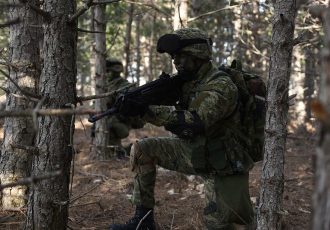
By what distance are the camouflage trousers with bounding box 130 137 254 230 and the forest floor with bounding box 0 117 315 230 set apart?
488mm

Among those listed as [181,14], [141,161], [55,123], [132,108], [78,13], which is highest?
[181,14]

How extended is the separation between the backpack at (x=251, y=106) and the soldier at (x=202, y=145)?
0.10 metres

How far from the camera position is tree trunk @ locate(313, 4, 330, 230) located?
1.19m

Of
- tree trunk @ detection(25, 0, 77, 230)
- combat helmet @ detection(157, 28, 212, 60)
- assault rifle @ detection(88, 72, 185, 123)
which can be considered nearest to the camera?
tree trunk @ detection(25, 0, 77, 230)

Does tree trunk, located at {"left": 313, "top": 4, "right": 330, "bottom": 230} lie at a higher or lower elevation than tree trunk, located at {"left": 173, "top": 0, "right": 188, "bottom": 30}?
lower

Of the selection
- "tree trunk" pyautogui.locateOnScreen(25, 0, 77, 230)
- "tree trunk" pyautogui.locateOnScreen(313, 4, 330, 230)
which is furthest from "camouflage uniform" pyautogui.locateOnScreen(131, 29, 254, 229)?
"tree trunk" pyautogui.locateOnScreen(313, 4, 330, 230)

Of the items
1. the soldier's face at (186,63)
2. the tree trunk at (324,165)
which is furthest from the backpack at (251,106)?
the tree trunk at (324,165)

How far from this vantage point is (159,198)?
6340 millimetres

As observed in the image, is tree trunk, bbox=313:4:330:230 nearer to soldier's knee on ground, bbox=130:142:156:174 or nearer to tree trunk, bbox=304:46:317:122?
soldier's knee on ground, bbox=130:142:156:174

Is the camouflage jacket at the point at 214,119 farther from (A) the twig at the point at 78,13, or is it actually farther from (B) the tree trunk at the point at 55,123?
(A) the twig at the point at 78,13

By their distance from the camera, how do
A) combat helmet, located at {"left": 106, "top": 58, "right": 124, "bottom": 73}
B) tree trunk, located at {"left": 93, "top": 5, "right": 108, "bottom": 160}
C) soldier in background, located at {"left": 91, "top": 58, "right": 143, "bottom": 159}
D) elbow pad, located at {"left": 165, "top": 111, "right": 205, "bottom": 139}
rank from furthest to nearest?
combat helmet, located at {"left": 106, "top": 58, "right": 124, "bottom": 73} < soldier in background, located at {"left": 91, "top": 58, "right": 143, "bottom": 159} < tree trunk, located at {"left": 93, "top": 5, "right": 108, "bottom": 160} < elbow pad, located at {"left": 165, "top": 111, "right": 205, "bottom": 139}

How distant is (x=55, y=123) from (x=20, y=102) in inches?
70.5

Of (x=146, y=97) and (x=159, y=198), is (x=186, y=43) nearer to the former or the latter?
(x=146, y=97)

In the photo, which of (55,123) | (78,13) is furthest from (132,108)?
(78,13)
